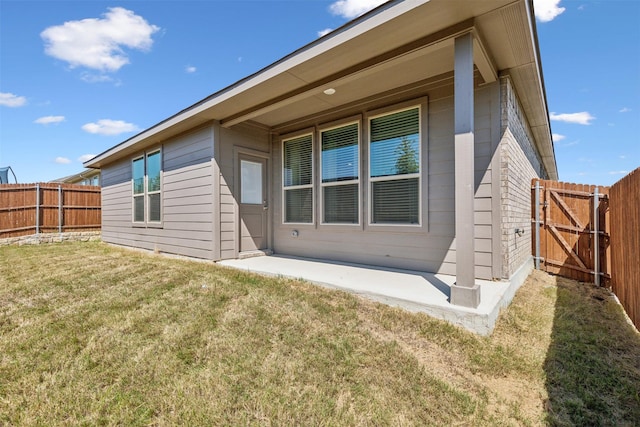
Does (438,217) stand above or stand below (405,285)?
above

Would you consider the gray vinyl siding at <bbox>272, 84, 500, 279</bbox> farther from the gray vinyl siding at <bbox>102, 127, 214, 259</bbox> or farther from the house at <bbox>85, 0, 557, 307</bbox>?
the gray vinyl siding at <bbox>102, 127, 214, 259</bbox>

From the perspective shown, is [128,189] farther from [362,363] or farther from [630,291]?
[630,291]

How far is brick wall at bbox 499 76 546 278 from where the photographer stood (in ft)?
11.7

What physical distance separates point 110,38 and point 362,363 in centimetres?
943

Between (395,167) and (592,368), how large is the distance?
9.97 ft

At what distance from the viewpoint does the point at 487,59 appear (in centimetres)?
322

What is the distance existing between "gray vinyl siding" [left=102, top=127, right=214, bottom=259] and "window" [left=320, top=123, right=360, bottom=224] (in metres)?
2.11

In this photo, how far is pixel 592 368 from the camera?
2.20 metres

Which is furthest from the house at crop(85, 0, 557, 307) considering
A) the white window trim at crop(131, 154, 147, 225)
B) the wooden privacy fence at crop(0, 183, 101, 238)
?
the wooden privacy fence at crop(0, 183, 101, 238)

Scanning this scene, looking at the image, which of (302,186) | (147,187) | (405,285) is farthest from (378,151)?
(147,187)

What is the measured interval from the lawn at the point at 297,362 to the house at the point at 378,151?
0.72 meters

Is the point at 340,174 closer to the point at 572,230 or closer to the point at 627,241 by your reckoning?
the point at 627,241

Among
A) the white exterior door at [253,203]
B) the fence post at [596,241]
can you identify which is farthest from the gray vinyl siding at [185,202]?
the fence post at [596,241]

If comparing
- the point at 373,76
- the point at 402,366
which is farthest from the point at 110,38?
A: the point at 402,366
